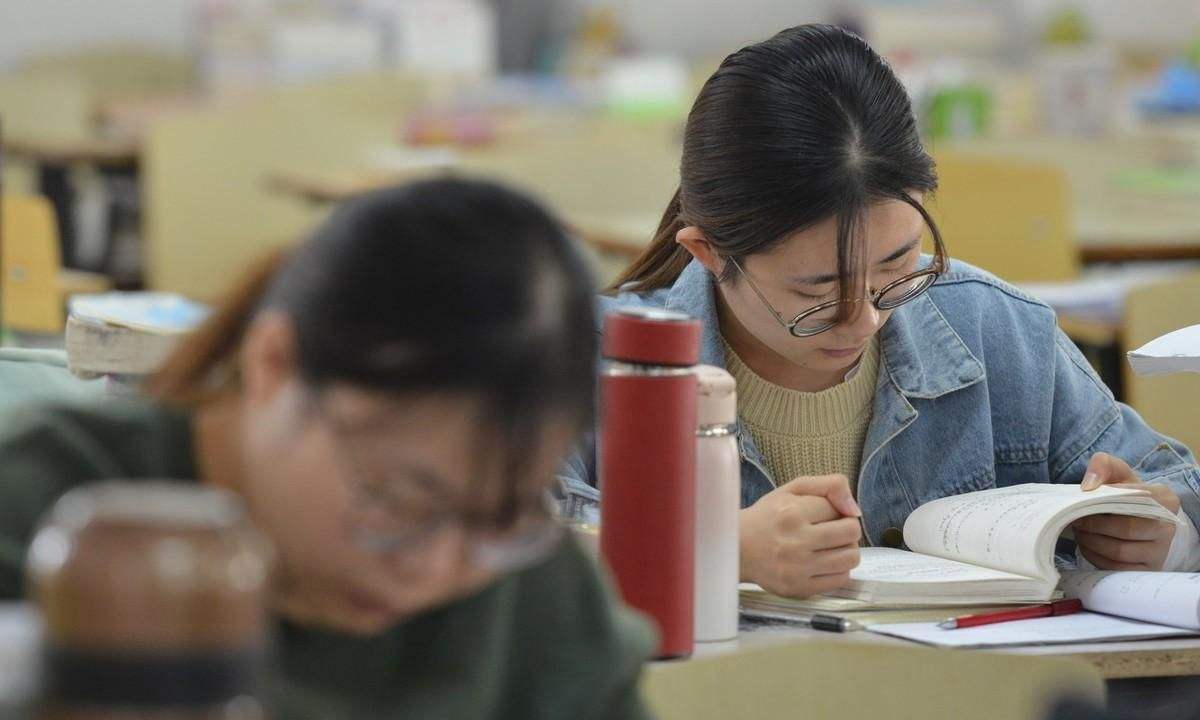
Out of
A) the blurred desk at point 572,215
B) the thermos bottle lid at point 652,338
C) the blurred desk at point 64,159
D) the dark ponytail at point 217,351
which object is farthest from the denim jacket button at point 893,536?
the blurred desk at point 64,159

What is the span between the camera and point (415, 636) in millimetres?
1034

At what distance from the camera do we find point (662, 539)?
1.29 m

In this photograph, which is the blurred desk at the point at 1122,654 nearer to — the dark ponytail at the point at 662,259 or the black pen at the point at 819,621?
the black pen at the point at 819,621

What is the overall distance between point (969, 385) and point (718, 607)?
0.53 metres

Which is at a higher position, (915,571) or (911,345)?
(911,345)

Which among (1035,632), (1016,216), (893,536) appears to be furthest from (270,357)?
(1016,216)

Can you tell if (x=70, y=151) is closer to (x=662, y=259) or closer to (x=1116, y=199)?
(x=1116, y=199)

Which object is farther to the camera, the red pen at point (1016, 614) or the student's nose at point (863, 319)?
the student's nose at point (863, 319)

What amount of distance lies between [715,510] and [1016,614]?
30cm

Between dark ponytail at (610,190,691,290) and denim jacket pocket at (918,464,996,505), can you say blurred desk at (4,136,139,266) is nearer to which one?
dark ponytail at (610,190,691,290)

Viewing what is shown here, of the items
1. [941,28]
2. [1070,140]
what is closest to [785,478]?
[1070,140]

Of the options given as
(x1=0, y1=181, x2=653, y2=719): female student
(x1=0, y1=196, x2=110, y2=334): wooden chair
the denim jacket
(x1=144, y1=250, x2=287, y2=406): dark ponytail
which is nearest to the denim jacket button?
the denim jacket

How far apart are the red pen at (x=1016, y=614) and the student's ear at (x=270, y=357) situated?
727 millimetres

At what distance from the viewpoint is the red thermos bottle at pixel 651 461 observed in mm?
1274
